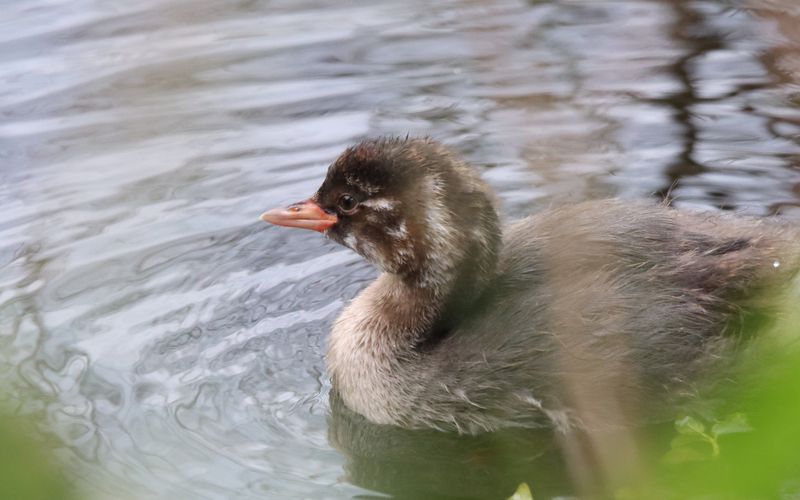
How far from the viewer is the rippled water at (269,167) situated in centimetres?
550

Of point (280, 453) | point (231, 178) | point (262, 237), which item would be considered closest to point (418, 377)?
point (280, 453)

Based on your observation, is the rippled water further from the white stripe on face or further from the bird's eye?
the bird's eye

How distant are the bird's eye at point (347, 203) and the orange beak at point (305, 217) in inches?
3.0

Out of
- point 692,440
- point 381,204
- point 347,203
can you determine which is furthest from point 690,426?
point 347,203

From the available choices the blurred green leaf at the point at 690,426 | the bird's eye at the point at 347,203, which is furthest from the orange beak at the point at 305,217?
the blurred green leaf at the point at 690,426

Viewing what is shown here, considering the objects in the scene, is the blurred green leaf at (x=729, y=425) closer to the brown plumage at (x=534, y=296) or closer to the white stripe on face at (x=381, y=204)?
the brown plumage at (x=534, y=296)

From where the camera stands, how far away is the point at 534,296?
5590 millimetres

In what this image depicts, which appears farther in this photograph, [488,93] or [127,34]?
[127,34]

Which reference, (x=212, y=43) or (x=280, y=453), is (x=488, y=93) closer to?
(x=212, y=43)

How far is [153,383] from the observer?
20.2ft

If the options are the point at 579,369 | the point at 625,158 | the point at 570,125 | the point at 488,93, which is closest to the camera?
the point at 579,369

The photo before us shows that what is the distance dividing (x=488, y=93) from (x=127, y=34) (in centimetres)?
333

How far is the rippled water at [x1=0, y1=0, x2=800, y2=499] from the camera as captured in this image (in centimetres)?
550

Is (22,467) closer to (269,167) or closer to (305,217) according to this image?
(305,217)
